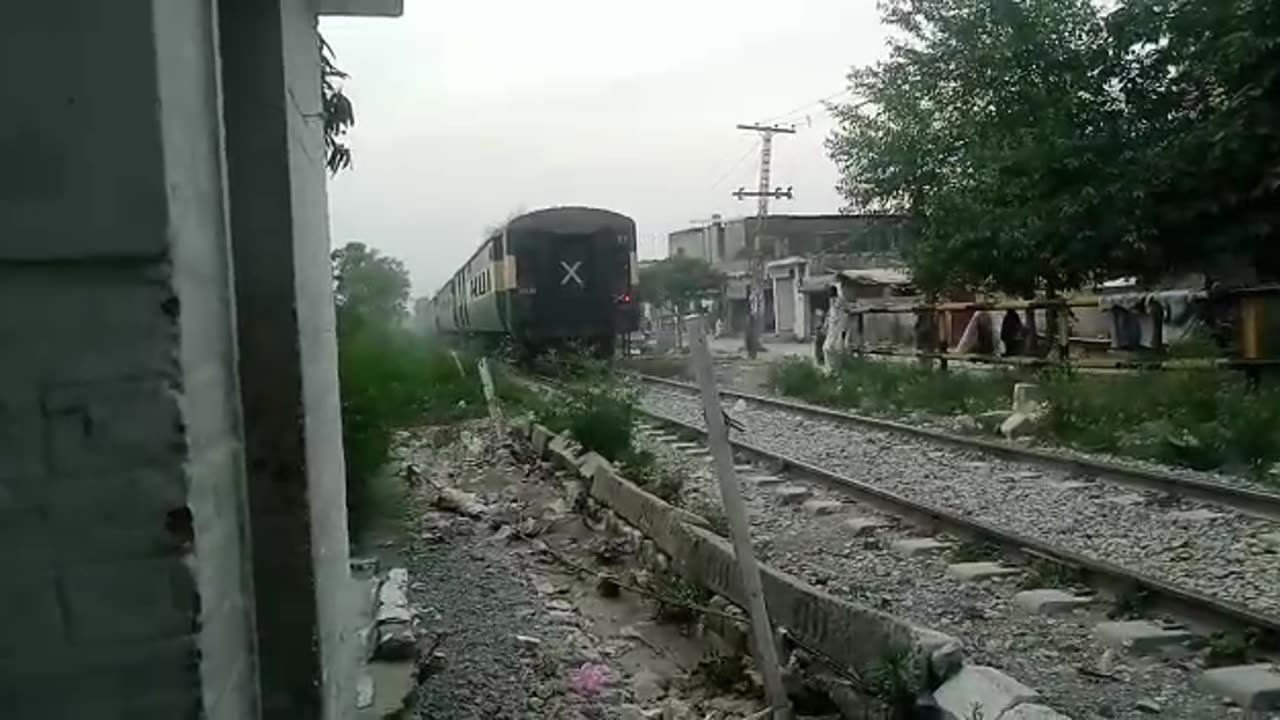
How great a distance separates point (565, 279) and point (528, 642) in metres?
16.1

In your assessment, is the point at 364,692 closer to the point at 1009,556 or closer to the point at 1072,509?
the point at 1009,556

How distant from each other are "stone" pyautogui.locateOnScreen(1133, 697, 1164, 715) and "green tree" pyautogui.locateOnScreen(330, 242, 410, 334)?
3.82 metres

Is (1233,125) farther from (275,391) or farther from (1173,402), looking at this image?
(275,391)

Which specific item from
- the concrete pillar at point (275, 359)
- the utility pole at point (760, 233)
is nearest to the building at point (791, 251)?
the utility pole at point (760, 233)

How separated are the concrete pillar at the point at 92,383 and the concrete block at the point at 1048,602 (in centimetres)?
474

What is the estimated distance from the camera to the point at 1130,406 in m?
11.2

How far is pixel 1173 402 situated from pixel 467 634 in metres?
8.30

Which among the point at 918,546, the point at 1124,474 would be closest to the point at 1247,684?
the point at 918,546

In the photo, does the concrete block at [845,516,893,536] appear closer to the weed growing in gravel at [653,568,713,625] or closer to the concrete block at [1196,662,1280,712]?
the weed growing in gravel at [653,568,713,625]

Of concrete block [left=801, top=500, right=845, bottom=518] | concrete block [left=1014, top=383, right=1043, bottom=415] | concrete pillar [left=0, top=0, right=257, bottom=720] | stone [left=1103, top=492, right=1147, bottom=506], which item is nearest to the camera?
concrete pillar [left=0, top=0, right=257, bottom=720]

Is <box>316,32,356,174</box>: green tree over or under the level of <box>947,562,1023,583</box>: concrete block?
over

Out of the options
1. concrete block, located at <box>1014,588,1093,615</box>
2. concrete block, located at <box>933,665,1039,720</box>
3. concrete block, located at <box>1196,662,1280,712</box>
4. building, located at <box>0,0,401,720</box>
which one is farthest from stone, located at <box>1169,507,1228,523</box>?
building, located at <box>0,0,401,720</box>

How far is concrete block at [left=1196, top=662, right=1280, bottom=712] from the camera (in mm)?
3936

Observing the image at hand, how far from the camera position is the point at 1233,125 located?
13.2 metres
